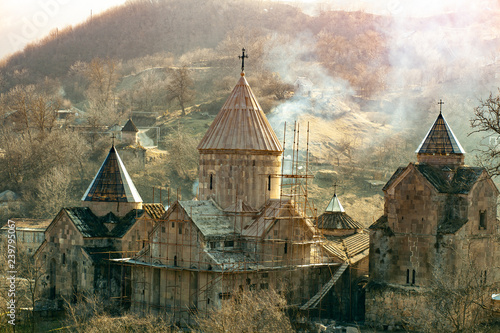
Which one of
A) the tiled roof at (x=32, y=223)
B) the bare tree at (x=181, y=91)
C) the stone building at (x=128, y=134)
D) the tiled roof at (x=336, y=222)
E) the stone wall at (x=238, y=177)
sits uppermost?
the bare tree at (x=181, y=91)

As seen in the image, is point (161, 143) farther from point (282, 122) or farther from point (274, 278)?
point (274, 278)

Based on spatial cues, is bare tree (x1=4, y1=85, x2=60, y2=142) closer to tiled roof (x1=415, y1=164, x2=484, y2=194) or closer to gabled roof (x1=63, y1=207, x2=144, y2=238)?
gabled roof (x1=63, y1=207, x2=144, y2=238)

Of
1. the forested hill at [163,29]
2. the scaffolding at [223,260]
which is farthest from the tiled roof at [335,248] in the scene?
the forested hill at [163,29]

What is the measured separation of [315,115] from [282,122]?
839 centimetres

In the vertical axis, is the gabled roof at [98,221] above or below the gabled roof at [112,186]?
below

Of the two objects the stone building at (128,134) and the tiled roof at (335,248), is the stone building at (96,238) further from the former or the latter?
the stone building at (128,134)

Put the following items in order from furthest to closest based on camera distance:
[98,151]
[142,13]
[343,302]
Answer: [142,13] → [98,151] → [343,302]

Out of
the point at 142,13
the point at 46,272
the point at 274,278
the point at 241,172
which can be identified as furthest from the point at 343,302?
the point at 142,13

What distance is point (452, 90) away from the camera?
98062 mm

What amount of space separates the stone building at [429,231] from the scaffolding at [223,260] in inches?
127

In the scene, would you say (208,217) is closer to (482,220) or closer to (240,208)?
(240,208)

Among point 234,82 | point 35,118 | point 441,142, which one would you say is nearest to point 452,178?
point 441,142

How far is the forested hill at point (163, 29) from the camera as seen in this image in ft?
504

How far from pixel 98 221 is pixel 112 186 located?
2025mm
